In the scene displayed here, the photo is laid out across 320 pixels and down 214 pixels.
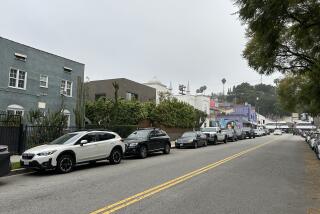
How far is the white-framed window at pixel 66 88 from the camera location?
29.4m

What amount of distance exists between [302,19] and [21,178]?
13.9m

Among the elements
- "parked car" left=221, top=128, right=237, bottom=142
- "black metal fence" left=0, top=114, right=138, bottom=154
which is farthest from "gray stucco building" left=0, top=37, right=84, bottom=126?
"parked car" left=221, top=128, right=237, bottom=142

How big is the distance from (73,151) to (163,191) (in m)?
5.57

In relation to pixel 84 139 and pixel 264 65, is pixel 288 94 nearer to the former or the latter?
pixel 264 65

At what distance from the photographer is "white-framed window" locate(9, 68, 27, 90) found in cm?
2462

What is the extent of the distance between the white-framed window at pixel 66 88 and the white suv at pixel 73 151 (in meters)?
15.4

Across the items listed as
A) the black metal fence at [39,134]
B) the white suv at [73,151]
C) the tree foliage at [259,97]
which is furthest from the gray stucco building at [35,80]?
the tree foliage at [259,97]

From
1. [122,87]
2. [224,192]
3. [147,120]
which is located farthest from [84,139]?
[122,87]

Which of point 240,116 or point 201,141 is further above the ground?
point 240,116

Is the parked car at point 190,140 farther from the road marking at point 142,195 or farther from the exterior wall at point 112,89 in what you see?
the exterior wall at point 112,89

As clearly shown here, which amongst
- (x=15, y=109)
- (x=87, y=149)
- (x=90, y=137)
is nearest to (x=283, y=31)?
(x=90, y=137)

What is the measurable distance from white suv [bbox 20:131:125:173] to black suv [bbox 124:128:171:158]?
7.14ft

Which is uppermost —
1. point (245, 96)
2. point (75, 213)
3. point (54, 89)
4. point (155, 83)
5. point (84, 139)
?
point (245, 96)

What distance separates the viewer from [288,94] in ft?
143
